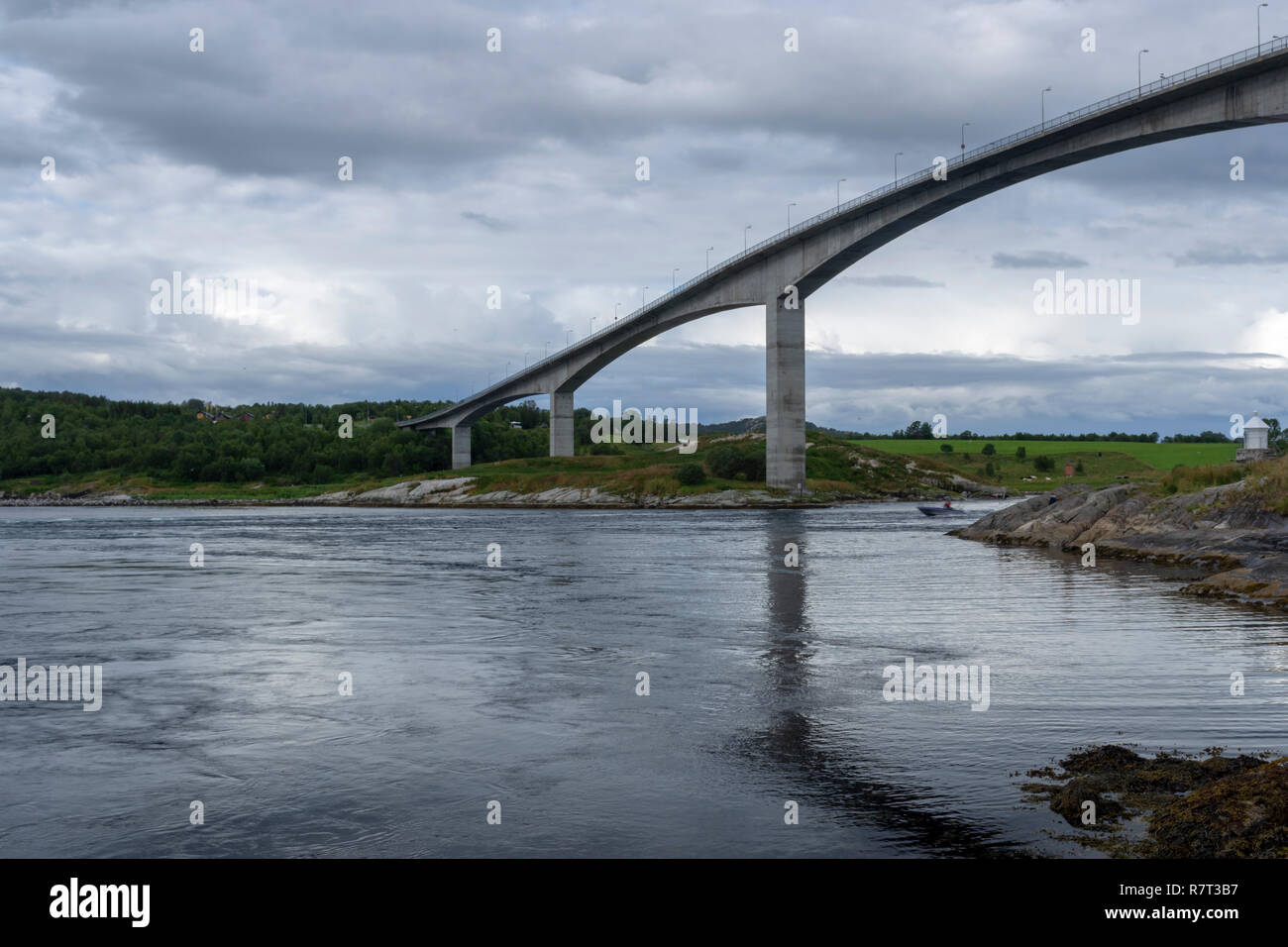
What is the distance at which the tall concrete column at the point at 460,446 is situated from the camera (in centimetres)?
16288

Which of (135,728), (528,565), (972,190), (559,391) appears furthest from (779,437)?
(135,728)

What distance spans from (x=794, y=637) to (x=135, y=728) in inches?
525

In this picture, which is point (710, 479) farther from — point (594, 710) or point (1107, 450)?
point (594, 710)

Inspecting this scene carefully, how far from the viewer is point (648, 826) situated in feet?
35.1

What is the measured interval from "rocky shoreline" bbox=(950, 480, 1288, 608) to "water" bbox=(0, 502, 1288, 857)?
2188mm

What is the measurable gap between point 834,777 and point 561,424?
130482 mm

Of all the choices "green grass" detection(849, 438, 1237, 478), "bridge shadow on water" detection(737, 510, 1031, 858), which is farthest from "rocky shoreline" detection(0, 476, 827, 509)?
"bridge shadow on water" detection(737, 510, 1031, 858)

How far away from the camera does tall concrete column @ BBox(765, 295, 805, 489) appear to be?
327 feet

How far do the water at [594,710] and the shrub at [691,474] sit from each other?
75.2 meters

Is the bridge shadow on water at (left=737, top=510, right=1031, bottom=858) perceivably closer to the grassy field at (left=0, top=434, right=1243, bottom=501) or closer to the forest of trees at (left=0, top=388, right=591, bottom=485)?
the grassy field at (left=0, top=434, right=1243, bottom=501)

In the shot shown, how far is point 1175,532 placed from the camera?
140ft

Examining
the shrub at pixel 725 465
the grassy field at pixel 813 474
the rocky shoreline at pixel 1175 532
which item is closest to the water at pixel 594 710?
the rocky shoreline at pixel 1175 532

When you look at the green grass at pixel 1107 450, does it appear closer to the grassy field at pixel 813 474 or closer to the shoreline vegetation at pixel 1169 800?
the grassy field at pixel 813 474
